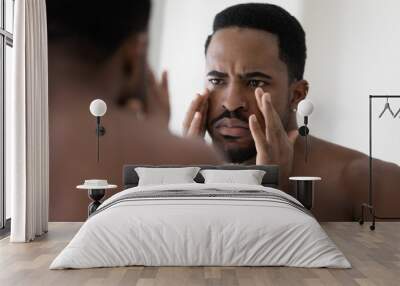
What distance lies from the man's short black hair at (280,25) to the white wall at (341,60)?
91mm

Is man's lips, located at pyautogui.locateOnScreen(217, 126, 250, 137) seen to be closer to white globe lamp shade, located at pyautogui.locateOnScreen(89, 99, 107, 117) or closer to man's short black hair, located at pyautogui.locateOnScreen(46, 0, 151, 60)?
white globe lamp shade, located at pyautogui.locateOnScreen(89, 99, 107, 117)

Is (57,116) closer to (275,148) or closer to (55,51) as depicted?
(55,51)

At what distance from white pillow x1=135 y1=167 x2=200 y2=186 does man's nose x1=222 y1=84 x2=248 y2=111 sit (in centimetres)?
95

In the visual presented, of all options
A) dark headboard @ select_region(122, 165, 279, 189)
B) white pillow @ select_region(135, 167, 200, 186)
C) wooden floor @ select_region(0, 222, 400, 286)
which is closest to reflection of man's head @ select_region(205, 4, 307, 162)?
dark headboard @ select_region(122, 165, 279, 189)

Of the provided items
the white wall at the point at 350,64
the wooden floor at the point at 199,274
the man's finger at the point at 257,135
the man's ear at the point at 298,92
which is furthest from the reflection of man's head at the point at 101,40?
the wooden floor at the point at 199,274

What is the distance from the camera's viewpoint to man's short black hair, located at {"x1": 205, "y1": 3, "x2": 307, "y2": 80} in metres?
7.91

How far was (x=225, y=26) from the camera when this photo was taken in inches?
313

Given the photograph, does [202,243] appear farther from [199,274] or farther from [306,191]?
[306,191]

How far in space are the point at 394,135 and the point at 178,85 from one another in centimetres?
282

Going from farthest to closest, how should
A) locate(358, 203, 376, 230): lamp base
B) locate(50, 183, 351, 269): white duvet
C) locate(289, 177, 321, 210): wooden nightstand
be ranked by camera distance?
1. locate(289, 177, 321, 210): wooden nightstand
2. locate(358, 203, 376, 230): lamp base
3. locate(50, 183, 351, 269): white duvet

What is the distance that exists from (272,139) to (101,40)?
2501 mm

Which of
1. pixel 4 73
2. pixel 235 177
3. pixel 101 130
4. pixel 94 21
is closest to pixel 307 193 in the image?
pixel 235 177

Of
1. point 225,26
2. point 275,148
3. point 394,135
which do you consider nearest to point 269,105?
point 275,148

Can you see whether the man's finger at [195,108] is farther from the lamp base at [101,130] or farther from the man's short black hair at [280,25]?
the lamp base at [101,130]
